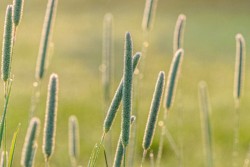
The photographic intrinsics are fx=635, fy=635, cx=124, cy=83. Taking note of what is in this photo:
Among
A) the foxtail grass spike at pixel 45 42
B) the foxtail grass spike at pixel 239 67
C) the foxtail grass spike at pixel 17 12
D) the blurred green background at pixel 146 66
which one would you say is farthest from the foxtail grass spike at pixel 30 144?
the blurred green background at pixel 146 66

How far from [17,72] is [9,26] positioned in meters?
5.61

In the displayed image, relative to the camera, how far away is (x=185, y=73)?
676 cm

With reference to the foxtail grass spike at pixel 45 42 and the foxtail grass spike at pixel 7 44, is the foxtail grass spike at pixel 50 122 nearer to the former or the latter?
the foxtail grass spike at pixel 7 44

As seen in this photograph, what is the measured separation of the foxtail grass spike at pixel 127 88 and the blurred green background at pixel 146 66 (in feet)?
7.11

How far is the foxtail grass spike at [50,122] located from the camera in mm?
864

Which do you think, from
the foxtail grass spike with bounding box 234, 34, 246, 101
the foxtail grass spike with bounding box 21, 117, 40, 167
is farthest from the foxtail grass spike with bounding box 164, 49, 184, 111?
the foxtail grass spike with bounding box 21, 117, 40, 167

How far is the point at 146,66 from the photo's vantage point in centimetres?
700

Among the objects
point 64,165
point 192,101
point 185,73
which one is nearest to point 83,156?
point 64,165

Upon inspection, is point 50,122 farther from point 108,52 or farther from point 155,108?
point 108,52

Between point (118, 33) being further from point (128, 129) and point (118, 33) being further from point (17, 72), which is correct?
point (128, 129)

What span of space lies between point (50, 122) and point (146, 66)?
20.1 ft

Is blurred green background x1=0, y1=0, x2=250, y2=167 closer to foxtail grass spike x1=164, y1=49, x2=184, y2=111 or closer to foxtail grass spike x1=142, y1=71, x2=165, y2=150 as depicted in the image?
foxtail grass spike x1=164, y1=49, x2=184, y2=111

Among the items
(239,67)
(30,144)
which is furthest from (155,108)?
(239,67)

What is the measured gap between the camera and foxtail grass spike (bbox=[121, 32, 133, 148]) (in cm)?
83
